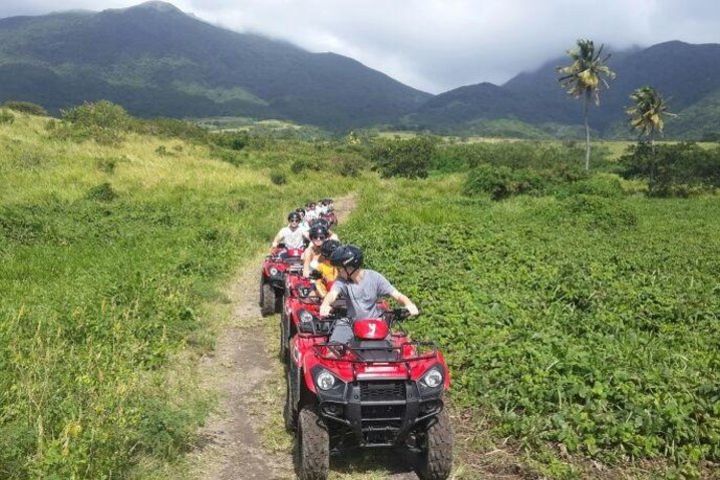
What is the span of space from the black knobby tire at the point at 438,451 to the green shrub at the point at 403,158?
42.3 meters

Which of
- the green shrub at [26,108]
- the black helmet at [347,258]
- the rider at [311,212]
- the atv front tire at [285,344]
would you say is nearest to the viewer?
the black helmet at [347,258]

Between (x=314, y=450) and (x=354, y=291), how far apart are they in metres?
1.98

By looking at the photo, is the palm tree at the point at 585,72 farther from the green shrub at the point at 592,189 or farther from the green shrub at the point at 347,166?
the green shrub at the point at 592,189

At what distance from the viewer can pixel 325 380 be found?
5.98 meters

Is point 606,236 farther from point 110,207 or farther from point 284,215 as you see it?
point 110,207

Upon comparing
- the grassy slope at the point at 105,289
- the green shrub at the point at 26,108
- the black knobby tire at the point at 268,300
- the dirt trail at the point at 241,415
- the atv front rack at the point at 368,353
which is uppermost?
the green shrub at the point at 26,108

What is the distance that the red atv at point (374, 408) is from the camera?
19.4 ft

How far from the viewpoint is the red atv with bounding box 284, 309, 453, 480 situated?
5906mm

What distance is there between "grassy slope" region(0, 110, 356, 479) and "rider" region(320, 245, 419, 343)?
6.46ft

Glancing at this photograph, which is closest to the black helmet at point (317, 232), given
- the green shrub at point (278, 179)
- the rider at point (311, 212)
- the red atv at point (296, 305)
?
the red atv at point (296, 305)

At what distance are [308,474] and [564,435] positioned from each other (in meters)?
2.78

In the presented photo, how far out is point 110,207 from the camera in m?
24.2

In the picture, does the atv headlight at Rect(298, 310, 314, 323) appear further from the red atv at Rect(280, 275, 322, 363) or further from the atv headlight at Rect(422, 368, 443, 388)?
the atv headlight at Rect(422, 368, 443, 388)

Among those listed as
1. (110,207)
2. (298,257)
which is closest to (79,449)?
(298,257)
